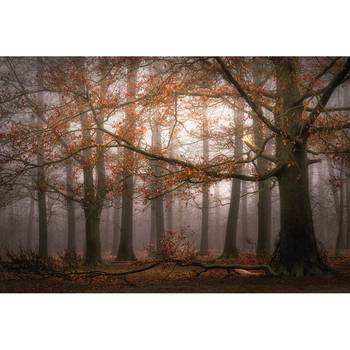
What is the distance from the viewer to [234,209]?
8250 mm

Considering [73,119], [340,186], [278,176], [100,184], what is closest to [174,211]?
[100,184]

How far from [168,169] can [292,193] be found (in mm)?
2454

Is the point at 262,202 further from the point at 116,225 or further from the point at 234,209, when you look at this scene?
the point at 116,225

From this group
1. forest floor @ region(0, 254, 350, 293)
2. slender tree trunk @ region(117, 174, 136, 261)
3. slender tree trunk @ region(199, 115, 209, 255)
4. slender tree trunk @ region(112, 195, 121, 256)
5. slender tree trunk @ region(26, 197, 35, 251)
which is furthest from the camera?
slender tree trunk @ region(112, 195, 121, 256)

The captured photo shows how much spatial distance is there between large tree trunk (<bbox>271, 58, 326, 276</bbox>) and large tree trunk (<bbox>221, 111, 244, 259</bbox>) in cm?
75

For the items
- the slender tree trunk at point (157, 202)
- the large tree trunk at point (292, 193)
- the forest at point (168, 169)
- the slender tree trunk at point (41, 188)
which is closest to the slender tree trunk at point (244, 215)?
the forest at point (168, 169)

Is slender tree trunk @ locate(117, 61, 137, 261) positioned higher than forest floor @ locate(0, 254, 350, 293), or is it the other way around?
slender tree trunk @ locate(117, 61, 137, 261)

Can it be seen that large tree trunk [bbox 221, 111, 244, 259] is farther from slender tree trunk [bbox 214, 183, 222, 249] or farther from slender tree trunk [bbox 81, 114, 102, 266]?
slender tree trunk [bbox 81, 114, 102, 266]

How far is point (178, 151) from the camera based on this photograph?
25.8 feet

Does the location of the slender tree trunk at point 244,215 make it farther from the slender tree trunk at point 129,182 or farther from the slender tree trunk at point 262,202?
the slender tree trunk at point 129,182

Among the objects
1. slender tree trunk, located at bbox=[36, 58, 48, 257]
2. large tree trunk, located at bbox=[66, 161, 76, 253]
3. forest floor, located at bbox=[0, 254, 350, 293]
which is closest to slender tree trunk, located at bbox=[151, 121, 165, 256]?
forest floor, located at bbox=[0, 254, 350, 293]

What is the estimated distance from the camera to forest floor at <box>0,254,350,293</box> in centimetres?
688

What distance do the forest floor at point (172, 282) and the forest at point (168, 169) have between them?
0.03 metres
